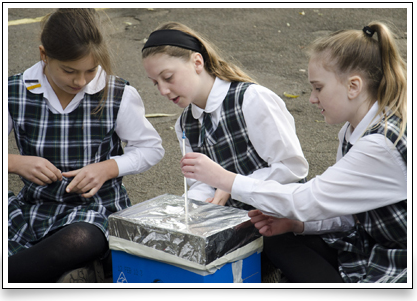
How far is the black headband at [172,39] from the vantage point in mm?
1711

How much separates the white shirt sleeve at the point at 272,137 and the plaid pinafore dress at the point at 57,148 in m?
0.50

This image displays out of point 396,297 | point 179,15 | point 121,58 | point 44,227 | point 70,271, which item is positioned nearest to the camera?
point 396,297

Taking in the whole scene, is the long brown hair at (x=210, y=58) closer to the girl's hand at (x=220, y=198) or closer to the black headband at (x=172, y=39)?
the black headband at (x=172, y=39)

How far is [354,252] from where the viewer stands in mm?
1532

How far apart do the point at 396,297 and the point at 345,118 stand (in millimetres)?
517

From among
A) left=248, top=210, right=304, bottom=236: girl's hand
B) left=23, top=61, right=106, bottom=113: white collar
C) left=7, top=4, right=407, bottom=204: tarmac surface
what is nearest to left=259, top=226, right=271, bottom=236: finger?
left=248, top=210, right=304, bottom=236: girl's hand

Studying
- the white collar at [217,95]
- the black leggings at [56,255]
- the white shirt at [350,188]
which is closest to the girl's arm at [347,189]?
the white shirt at [350,188]

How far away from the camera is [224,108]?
177 centimetres

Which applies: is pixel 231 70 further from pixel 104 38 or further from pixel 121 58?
pixel 121 58

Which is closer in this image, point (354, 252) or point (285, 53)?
point (354, 252)

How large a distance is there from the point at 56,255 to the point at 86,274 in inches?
5.0

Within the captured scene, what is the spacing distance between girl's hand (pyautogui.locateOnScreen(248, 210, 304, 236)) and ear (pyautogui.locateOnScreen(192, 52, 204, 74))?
1.86 feet

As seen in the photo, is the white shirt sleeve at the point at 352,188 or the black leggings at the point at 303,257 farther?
the black leggings at the point at 303,257

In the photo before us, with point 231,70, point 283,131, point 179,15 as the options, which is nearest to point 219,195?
point 283,131
